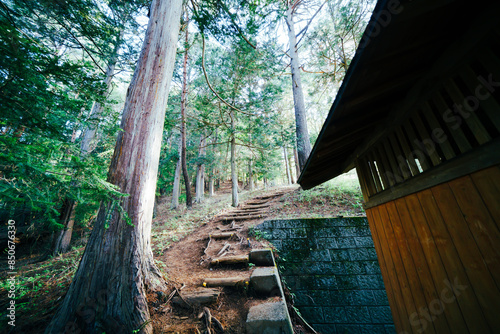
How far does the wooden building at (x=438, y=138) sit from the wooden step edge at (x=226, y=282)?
2.23 meters

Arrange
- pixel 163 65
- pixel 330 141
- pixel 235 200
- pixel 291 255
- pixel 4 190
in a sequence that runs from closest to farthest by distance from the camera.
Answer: pixel 4 190
pixel 330 141
pixel 163 65
pixel 291 255
pixel 235 200

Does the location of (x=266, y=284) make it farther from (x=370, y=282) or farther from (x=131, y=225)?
(x=370, y=282)

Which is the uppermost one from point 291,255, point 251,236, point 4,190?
point 4,190

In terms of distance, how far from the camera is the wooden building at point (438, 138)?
3.72 feet

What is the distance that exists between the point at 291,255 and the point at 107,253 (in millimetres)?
3800

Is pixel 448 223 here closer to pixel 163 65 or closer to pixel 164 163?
pixel 163 65

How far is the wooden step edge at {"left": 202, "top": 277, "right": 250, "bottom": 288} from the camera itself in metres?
2.70

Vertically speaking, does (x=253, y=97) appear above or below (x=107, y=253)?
above

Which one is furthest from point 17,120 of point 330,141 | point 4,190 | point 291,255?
point 291,255

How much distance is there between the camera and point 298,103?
8.44 meters

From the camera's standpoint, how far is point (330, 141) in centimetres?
228

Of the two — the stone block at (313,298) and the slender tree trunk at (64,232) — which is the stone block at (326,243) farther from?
the slender tree trunk at (64,232)

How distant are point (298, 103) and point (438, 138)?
7.47 metres

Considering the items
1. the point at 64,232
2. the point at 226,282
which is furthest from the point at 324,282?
the point at 64,232
